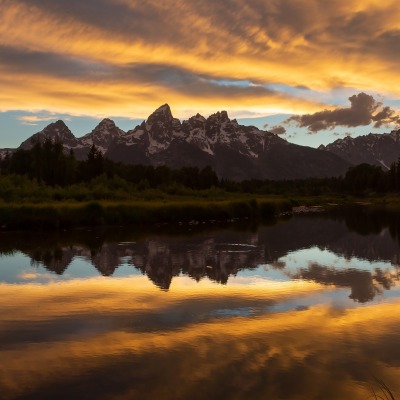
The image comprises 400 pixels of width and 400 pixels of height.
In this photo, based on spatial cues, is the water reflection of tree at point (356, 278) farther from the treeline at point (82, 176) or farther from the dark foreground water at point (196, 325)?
the treeline at point (82, 176)

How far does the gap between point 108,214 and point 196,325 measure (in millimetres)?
39942

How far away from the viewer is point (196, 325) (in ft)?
55.1

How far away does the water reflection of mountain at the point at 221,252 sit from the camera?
26.7 metres

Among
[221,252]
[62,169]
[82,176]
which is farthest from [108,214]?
[82,176]

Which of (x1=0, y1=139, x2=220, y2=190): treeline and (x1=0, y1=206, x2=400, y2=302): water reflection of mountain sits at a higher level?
(x1=0, y1=139, x2=220, y2=190): treeline

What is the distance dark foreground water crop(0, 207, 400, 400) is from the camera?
464 inches

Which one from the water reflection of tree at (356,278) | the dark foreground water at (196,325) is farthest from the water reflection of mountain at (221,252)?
the dark foreground water at (196,325)

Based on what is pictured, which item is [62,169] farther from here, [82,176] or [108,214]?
[108,214]

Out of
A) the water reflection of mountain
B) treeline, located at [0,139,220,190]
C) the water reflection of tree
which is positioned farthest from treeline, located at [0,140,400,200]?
the water reflection of tree

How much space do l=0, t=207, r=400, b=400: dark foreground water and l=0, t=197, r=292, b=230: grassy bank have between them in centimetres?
1351

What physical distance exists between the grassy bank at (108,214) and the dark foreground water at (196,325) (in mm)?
13508

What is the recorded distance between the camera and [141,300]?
822 inches

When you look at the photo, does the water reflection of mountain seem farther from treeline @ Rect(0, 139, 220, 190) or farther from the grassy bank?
treeline @ Rect(0, 139, 220, 190)

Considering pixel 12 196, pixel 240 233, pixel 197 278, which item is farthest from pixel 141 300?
pixel 12 196
